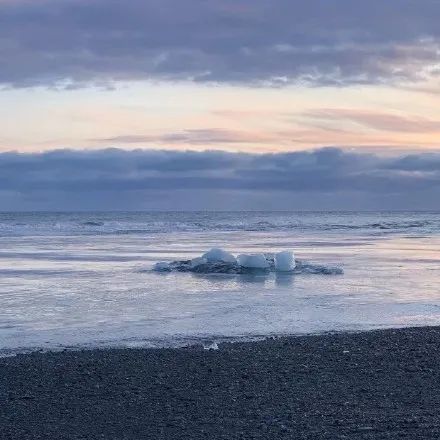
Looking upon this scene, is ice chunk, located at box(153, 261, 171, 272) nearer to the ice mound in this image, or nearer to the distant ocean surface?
the ice mound

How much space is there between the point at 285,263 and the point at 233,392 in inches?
604

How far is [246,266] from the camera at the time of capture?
23.5 meters

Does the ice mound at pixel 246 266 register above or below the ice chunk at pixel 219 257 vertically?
below

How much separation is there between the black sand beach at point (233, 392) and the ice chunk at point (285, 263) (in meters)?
12.2

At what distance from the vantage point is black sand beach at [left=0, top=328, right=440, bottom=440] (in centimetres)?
685

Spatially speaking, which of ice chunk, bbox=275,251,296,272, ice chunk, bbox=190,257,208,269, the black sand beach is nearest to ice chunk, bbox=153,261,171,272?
ice chunk, bbox=190,257,208,269

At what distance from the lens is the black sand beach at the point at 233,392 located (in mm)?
6852

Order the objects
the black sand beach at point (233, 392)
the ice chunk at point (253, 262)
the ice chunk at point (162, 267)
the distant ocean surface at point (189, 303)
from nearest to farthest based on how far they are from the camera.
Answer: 1. the black sand beach at point (233, 392)
2. the distant ocean surface at point (189, 303)
3. the ice chunk at point (253, 262)
4. the ice chunk at point (162, 267)

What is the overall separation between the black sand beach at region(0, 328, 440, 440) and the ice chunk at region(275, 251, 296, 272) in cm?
1220

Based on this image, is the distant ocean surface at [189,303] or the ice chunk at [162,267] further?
the ice chunk at [162,267]

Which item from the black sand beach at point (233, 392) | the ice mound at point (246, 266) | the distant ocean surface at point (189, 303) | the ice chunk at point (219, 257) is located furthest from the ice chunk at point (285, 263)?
the black sand beach at point (233, 392)

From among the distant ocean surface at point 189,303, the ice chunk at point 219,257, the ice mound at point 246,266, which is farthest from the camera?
the ice chunk at point 219,257

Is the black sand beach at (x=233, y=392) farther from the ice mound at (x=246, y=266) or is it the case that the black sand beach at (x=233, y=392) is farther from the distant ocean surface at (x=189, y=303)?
the ice mound at (x=246, y=266)

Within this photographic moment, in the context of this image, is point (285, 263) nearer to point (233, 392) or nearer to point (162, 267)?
point (162, 267)
